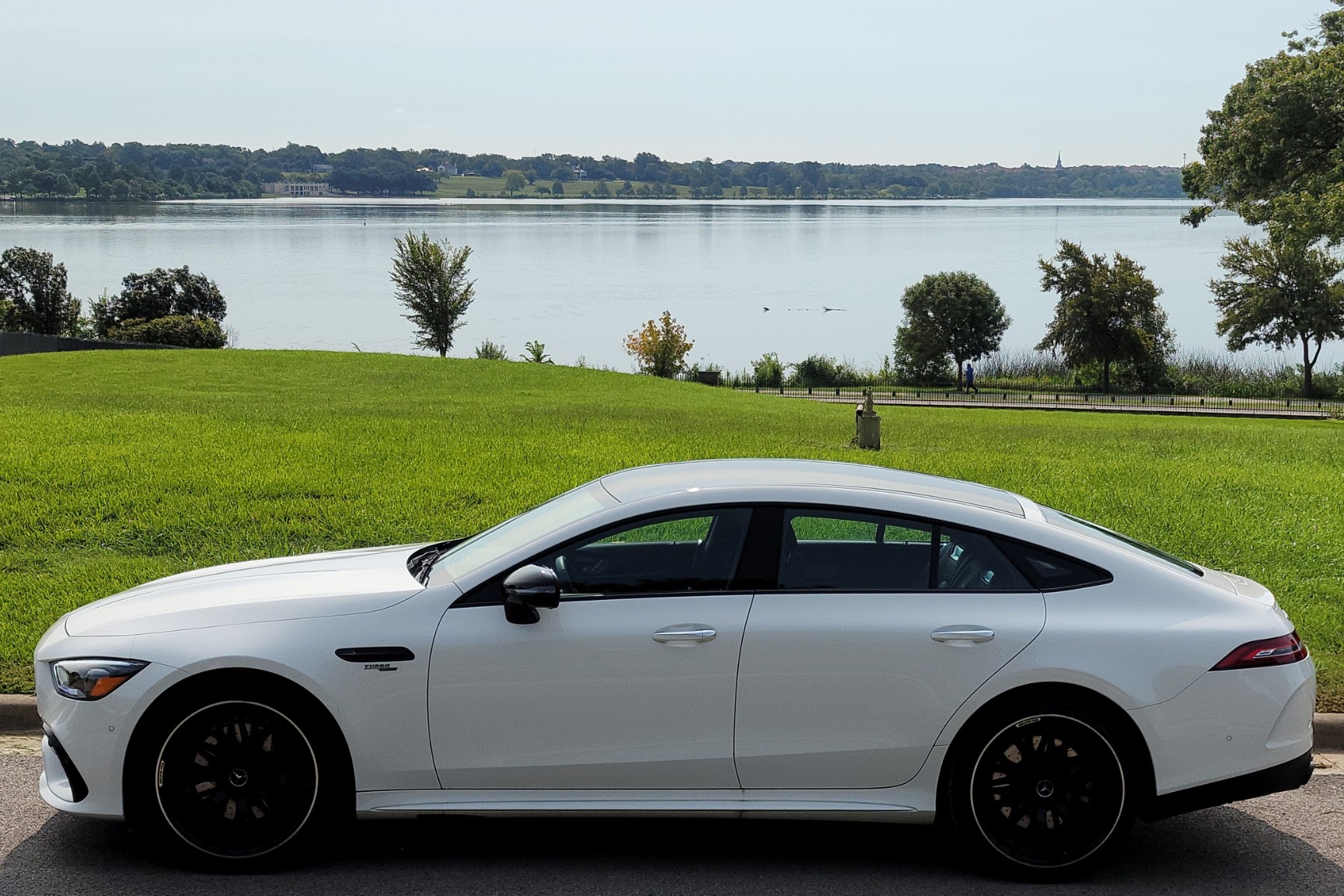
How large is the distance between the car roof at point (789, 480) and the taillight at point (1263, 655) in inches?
35.8

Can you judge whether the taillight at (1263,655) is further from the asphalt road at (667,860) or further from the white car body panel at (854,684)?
the asphalt road at (667,860)

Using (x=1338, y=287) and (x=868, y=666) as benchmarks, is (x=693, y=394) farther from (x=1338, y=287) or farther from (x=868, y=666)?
(x=1338, y=287)

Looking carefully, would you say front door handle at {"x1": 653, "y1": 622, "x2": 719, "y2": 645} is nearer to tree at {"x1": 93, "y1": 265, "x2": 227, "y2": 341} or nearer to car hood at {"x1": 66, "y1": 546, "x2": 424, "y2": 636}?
car hood at {"x1": 66, "y1": 546, "x2": 424, "y2": 636}

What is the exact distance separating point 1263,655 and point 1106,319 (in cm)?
7210

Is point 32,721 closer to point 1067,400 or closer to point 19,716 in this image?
point 19,716

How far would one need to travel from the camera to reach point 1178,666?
4.31 metres

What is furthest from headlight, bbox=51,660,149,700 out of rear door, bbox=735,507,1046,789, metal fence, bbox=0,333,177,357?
metal fence, bbox=0,333,177,357

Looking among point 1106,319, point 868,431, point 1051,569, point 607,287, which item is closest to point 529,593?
point 1051,569

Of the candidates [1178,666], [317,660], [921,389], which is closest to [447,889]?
[317,660]

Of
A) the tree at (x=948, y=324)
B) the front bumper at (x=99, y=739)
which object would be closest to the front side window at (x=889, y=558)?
the front bumper at (x=99, y=739)

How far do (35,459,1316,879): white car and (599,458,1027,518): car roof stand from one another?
0.40 m

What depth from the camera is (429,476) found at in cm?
1200

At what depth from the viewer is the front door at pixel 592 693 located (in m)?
4.26

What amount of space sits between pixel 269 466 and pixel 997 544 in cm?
943
